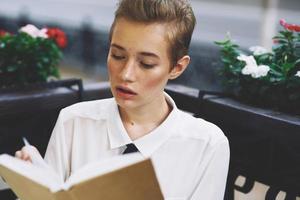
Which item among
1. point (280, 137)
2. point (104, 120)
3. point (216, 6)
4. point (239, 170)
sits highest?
point (104, 120)

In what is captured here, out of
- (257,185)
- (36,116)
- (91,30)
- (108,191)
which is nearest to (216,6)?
(91,30)

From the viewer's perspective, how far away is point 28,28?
2.92 meters

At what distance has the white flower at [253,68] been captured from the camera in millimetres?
2148

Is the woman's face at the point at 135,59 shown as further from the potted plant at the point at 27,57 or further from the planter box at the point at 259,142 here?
the potted plant at the point at 27,57

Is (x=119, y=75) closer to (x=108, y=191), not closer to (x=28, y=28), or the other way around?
(x=108, y=191)

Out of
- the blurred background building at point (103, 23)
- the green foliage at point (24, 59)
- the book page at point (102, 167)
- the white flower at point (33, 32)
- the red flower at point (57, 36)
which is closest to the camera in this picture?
the book page at point (102, 167)

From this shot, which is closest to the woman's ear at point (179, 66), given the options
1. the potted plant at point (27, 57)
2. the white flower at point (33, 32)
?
the potted plant at point (27, 57)

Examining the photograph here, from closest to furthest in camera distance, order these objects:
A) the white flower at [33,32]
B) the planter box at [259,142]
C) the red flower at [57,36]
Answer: the planter box at [259,142]
the white flower at [33,32]
the red flower at [57,36]

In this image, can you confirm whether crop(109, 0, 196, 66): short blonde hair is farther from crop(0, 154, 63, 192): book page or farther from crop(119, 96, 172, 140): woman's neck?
crop(0, 154, 63, 192): book page

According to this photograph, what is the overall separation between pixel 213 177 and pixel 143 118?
304mm

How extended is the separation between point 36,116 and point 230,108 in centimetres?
93

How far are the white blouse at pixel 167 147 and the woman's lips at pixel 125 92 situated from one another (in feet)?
0.52

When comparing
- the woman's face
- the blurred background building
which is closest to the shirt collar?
the woman's face

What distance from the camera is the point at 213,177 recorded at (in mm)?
1617
